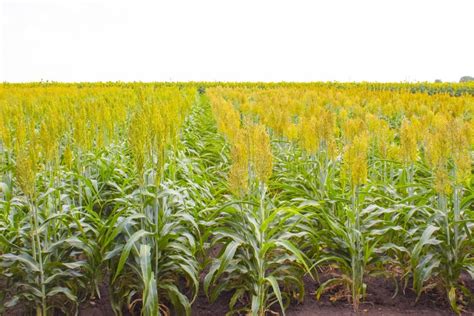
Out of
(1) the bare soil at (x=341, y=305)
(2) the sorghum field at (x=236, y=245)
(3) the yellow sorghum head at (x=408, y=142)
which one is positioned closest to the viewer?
(2) the sorghum field at (x=236, y=245)

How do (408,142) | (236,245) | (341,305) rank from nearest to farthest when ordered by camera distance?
1. (236,245)
2. (341,305)
3. (408,142)

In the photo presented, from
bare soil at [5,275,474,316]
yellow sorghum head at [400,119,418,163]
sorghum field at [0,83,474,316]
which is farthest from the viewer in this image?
yellow sorghum head at [400,119,418,163]

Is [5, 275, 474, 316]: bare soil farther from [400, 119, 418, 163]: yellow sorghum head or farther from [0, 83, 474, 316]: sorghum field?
[400, 119, 418, 163]: yellow sorghum head

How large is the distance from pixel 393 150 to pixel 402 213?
3.22 feet

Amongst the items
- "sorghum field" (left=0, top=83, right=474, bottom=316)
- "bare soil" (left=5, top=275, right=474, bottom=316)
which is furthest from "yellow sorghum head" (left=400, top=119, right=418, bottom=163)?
"bare soil" (left=5, top=275, right=474, bottom=316)

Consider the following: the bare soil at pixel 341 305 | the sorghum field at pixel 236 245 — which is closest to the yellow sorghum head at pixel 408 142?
the sorghum field at pixel 236 245

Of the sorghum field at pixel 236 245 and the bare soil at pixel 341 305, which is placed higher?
the sorghum field at pixel 236 245

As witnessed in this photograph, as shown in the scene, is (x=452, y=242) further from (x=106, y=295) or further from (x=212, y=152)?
(x=212, y=152)

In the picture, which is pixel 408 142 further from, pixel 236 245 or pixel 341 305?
pixel 236 245

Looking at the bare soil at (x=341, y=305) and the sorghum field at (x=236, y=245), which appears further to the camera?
the bare soil at (x=341, y=305)

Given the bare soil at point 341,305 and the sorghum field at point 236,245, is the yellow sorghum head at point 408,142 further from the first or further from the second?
the bare soil at point 341,305

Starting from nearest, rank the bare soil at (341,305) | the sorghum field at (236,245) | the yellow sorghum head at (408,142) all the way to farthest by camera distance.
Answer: the sorghum field at (236,245), the bare soil at (341,305), the yellow sorghum head at (408,142)

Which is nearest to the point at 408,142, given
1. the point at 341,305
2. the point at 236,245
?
the point at 341,305

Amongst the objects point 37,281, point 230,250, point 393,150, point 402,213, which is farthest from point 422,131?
point 37,281
